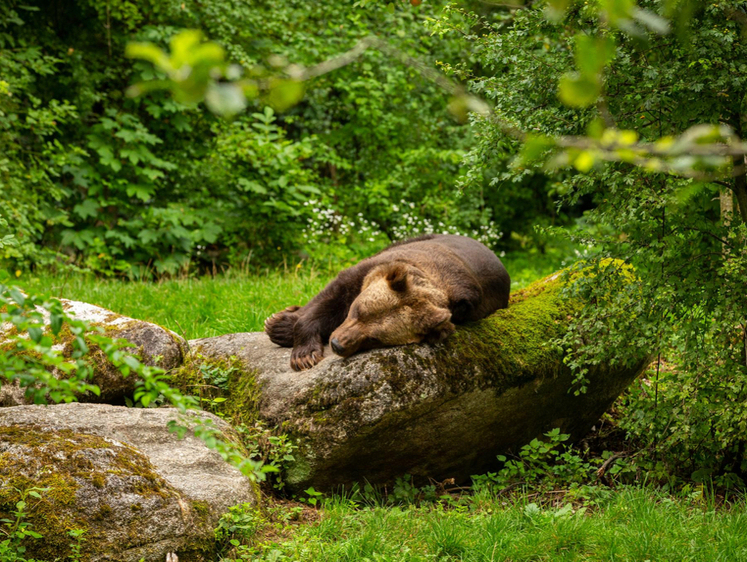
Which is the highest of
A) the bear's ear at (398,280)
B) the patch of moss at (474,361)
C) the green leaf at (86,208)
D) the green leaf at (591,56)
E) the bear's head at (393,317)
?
the green leaf at (591,56)

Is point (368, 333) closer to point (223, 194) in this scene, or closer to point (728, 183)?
point (728, 183)

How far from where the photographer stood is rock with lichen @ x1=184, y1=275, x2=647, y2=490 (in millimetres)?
4777

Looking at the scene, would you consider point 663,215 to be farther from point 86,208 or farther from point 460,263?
point 86,208

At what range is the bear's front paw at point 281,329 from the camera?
222 inches

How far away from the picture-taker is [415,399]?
4809mm

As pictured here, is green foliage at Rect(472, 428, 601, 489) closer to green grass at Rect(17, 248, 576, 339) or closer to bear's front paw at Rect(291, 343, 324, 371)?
bear's front paw at Rect(291, 343, 324, 371)

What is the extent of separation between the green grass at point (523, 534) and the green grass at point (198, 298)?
290cm

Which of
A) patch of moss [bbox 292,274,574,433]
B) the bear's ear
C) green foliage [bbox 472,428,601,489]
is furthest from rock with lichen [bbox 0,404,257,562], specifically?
green foliage [bbox 472,428,601,489]

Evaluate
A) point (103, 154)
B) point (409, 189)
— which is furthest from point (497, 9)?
point (103, 154)

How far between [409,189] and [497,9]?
406cm

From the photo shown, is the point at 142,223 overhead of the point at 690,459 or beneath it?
beneath

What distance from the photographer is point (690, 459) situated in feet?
17.3

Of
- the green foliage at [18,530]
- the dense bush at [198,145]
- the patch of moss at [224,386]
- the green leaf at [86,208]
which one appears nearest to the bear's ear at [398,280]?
the patch of moss at [224,386]

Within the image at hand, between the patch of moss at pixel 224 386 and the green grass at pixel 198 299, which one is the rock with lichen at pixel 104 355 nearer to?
the patch of moss at pixel 224 386
